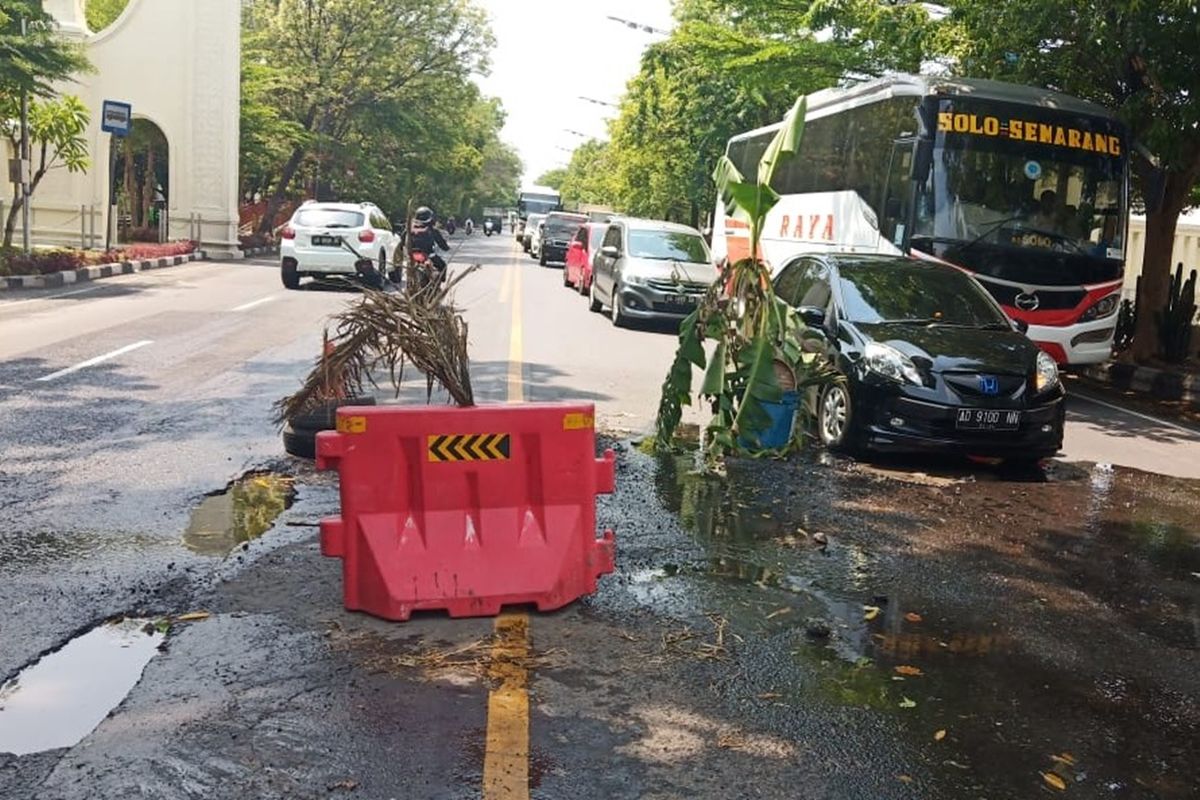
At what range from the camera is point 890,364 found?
8.49 meters

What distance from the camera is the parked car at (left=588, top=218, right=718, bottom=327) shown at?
18.2 m

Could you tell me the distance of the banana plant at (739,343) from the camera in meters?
8.27

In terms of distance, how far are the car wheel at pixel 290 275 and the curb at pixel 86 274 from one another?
4.02m

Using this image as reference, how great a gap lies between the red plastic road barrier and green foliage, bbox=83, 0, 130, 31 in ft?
156

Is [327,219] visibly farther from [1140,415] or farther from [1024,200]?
[1140,415]

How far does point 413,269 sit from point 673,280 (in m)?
12.1

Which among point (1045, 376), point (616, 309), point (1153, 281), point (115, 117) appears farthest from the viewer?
point (115, 117)

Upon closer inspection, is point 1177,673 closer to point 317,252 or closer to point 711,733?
point 711,733

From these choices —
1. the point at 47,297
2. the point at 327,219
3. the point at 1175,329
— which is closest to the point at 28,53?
the point at 47,297

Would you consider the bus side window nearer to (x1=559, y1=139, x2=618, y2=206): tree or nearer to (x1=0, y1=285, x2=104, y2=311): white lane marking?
(x1=0, y1=285, x2=104, y2=311): white lane marking

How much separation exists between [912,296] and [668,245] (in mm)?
10621

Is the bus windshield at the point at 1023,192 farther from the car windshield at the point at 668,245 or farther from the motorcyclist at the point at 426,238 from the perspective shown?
the car windshield at the point at 668,245

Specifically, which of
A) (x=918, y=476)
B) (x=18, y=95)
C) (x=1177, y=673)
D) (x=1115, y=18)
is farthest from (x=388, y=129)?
(x=1177, y=673)

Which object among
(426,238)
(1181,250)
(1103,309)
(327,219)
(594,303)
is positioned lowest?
(594,303)
